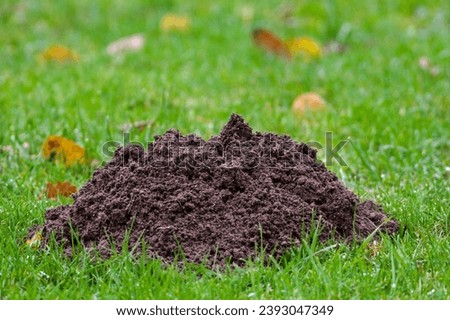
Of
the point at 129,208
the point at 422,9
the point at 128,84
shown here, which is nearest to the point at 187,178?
the point at 129,208

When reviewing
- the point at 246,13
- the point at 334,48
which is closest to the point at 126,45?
the point at 246,13

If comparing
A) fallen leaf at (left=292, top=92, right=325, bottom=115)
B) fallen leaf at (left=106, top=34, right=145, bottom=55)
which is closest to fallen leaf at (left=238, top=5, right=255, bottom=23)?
fallen leaf at (left=106, top=34, right=145, bottom=55)

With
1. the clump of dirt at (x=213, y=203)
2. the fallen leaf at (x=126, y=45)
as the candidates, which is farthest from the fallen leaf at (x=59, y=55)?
the clump of dirt at (x=213, y=203)

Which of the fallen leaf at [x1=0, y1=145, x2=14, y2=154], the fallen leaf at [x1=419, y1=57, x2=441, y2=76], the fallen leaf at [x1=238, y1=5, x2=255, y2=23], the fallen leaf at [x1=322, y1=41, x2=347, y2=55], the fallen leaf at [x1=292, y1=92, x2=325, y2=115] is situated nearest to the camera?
the fallen leaf at [x1=0, y1=145, x2=14, y2=154]

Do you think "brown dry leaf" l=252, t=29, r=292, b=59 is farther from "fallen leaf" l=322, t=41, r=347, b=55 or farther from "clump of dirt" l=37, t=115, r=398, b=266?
"clump of dirt" l=37, t=115, r=398, b=266

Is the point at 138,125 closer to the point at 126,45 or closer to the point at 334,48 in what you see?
the point at 126,45
